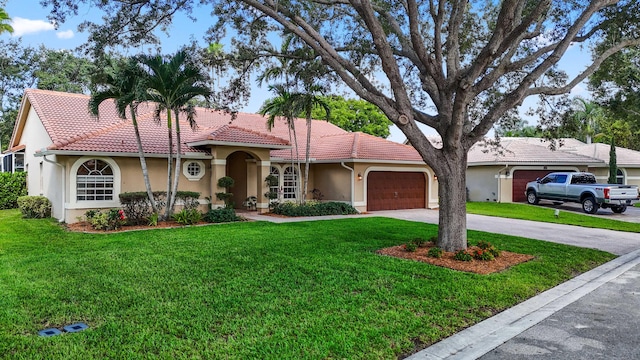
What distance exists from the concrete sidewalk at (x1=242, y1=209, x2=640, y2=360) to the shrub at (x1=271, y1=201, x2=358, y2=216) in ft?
36.2

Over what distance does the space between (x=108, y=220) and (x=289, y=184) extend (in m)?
9.27

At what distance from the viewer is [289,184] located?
67.4 ft

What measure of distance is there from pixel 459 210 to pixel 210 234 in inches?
277

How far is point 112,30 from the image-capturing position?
31.0ft

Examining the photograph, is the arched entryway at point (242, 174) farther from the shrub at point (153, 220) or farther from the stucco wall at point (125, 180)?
the shrub at point (153, 220)

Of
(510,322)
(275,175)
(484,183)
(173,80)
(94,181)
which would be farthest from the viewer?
(484,183)

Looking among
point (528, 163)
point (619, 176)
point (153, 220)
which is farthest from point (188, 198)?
point (619, 176)

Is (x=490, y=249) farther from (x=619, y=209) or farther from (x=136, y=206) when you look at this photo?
(x=619, y=209)

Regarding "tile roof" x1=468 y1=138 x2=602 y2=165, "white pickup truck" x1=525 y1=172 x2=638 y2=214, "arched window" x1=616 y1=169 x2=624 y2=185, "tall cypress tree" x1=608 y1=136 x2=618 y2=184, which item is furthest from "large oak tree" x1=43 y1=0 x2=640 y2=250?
"arched window" x1=616 y1=169 x2=624 y2=185

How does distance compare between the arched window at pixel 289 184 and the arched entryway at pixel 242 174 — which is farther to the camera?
the arched window at pixel 289 184

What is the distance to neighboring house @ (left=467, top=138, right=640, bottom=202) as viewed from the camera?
25.7 m

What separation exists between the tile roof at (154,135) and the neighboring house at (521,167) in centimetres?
773

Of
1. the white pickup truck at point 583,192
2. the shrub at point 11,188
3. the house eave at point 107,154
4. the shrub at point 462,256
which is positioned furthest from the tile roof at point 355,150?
the shrub at point 11,188

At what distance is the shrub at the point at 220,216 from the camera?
1517cm
